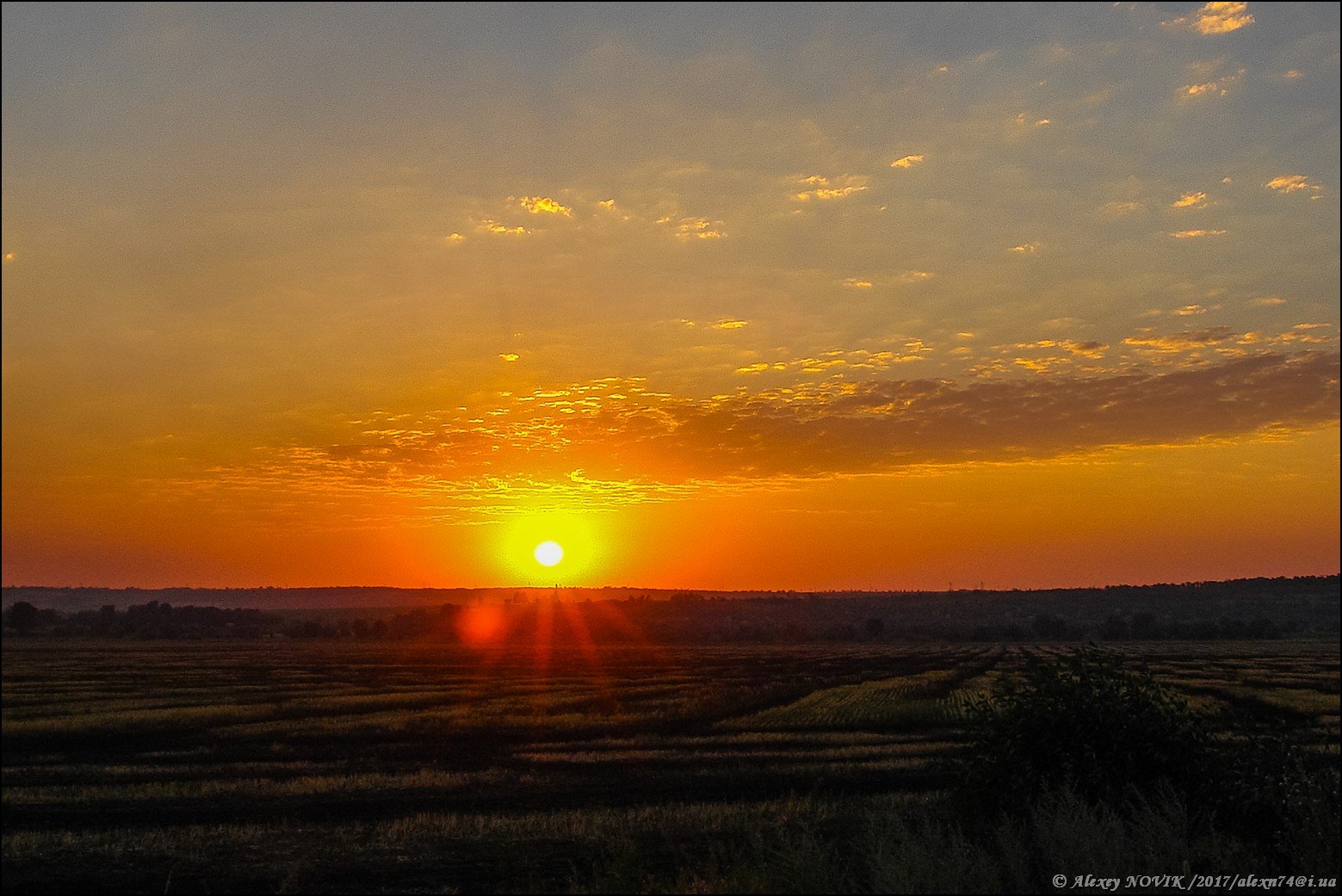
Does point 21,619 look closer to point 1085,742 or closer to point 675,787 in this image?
point 675,787

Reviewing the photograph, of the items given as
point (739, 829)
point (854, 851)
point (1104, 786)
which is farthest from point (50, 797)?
point (1104, 786)

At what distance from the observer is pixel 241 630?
183875 millimetres

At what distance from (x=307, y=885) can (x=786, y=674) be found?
193 ft

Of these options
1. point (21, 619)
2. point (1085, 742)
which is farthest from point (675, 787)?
point (21, 619)

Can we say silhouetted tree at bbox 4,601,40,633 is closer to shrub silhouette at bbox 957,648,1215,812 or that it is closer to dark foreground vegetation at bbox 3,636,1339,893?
dark foreground vegetation at bbox 3,636,1339,893

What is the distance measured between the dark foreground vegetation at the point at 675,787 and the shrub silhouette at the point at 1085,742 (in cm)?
4

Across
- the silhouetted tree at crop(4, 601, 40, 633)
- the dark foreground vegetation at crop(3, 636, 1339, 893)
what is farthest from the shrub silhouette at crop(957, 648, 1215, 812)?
the silhouetted tree at crop(4, 601, 40, 633)

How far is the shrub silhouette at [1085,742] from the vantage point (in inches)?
527

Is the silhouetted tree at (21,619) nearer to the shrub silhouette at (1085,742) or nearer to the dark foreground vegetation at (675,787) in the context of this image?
the dark foreground vegetation at (675,787)

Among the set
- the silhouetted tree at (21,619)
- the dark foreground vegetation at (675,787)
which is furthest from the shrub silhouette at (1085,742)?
the silhouetted tree at (21,619)

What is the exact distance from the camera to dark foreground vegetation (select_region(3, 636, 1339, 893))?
11094 millimetres

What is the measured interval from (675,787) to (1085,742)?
14383 mm

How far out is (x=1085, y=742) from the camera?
13695 millimetres

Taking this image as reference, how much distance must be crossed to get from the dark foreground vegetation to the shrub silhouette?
4cm
